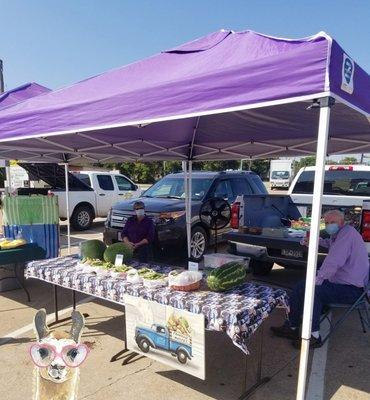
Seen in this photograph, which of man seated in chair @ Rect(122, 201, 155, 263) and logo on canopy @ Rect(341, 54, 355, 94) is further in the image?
man seated in chair @ Rect(122, 201, 155, 263)

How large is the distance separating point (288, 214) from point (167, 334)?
13.7 feet

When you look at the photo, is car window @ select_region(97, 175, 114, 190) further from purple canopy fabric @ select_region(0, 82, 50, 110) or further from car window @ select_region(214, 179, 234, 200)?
purple canopy fabric @ select_region(0, 82, 50, 110)

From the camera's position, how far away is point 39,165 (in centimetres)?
1210

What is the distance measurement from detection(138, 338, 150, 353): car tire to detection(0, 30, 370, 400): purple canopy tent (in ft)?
4.03

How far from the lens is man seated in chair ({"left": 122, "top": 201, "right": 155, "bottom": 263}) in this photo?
19.8 ft

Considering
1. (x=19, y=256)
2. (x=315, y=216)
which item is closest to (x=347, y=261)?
(x=315, y=216)

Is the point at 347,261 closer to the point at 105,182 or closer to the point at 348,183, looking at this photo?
the point at 348,183

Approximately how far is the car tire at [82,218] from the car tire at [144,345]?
915 cm

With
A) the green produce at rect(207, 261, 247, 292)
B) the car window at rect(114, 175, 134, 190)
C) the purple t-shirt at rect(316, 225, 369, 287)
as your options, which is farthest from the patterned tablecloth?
the car window at rect(114, 175, 134, 190)

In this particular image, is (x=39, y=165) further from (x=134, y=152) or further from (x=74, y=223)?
(x=134, y=152)

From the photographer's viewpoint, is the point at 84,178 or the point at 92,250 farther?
the point at 84,178

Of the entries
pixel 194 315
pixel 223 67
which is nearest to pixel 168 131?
pixel 223 67

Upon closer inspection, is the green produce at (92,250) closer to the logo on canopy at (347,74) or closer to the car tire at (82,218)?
the logo on canopy at (347,74)

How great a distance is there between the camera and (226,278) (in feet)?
11.3
